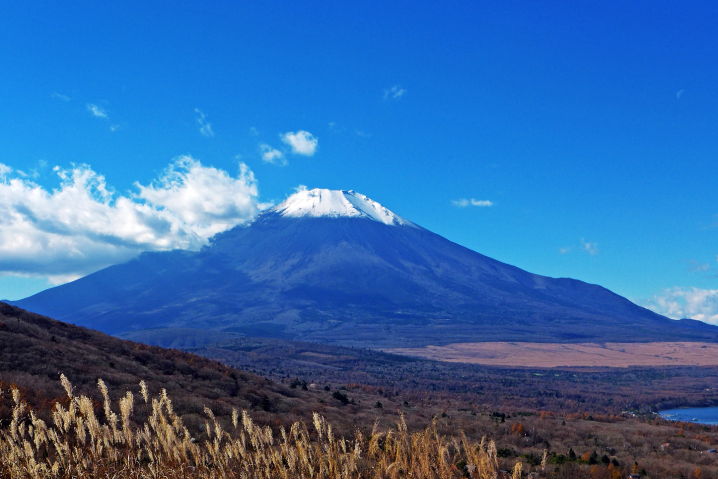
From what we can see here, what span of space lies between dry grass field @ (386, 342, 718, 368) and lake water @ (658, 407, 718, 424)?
53.4 meters

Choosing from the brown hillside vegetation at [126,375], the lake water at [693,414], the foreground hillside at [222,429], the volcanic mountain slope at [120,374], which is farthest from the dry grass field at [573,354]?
the volcanic mountain slope at [120,374]

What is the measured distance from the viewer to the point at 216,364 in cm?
3058

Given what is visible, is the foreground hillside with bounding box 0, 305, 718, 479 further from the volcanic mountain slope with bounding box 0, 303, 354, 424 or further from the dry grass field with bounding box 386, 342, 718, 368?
the dry grass field with bounding box 386, 342, 718, 368

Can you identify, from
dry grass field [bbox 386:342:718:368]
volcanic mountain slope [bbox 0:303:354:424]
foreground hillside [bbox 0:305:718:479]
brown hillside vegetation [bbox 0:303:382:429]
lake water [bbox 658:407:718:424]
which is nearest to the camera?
foreground hillside [bbox 0:305:718:479]

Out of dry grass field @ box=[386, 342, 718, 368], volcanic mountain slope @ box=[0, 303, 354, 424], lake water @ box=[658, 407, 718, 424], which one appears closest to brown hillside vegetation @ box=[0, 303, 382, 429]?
volcanic mountain slope @ box=[0, 303, 354, 424]

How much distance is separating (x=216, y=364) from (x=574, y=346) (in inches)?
5674

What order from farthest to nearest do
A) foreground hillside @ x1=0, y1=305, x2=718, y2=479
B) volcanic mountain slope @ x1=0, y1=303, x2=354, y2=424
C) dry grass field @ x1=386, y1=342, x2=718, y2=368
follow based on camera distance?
dry grass field @ x1=386, y1=342, x2=718, y2=368, volcanic mountain slope @ x1=0, y1=303, x2=354, y2=424, foreground hillside @ x1=0, y1=305, x2=718, y2=479

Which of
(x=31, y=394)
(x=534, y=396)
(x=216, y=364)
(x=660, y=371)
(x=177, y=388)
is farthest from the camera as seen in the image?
(x=660, y=371)

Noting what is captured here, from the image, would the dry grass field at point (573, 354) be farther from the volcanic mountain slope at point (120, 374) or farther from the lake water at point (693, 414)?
the volcanic mountain slope at point (120, 374)

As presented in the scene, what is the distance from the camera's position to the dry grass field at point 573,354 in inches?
4840

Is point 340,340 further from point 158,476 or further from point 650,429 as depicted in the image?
point 158,476

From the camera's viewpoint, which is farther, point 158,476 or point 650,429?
point 650,429

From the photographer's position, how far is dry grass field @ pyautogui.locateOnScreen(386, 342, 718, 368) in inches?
4840

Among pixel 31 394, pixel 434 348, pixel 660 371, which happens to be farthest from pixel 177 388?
pixel 434 348
